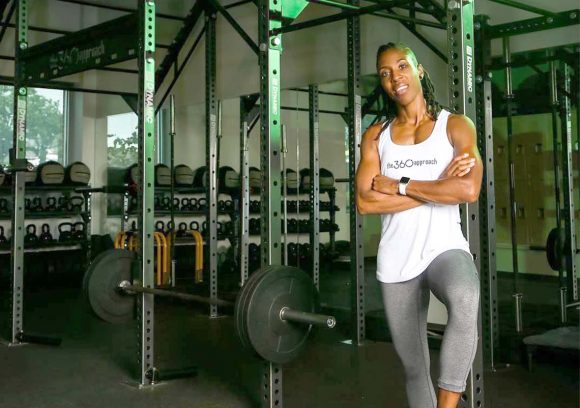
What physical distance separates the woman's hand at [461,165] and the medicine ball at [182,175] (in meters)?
5.69

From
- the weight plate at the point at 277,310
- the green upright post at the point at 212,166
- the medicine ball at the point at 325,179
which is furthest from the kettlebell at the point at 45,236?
the weight plate at the point at 277,310

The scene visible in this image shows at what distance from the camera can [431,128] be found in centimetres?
191

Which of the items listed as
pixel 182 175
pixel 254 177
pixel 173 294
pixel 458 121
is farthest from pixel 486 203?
pixel 182 175

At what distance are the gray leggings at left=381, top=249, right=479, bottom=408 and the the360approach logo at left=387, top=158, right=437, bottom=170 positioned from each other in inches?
10.7

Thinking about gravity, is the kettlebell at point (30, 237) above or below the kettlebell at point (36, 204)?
below

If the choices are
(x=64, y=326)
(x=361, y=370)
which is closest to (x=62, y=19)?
(x=64, y=326)

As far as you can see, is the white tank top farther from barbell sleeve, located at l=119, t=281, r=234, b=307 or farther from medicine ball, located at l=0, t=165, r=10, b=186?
medicine ball, located at l=0, t=165, r=10, b=186

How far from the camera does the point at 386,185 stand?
6.30 ft

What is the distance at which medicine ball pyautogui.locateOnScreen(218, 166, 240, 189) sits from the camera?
692cm

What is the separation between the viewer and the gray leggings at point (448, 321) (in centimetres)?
174

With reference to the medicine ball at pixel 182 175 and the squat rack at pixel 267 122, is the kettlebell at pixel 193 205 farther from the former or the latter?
the squat rack at pixel 267 122

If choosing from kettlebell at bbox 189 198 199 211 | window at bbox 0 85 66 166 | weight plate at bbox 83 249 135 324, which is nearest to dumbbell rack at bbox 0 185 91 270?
window at bbox 0 85 66 166

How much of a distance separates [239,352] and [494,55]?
3354 mm

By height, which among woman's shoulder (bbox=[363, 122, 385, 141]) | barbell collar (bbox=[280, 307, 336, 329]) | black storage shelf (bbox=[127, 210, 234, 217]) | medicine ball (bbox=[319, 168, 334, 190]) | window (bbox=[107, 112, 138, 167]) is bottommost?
barbell collar (bbox=[280, 307, 336, 329])
